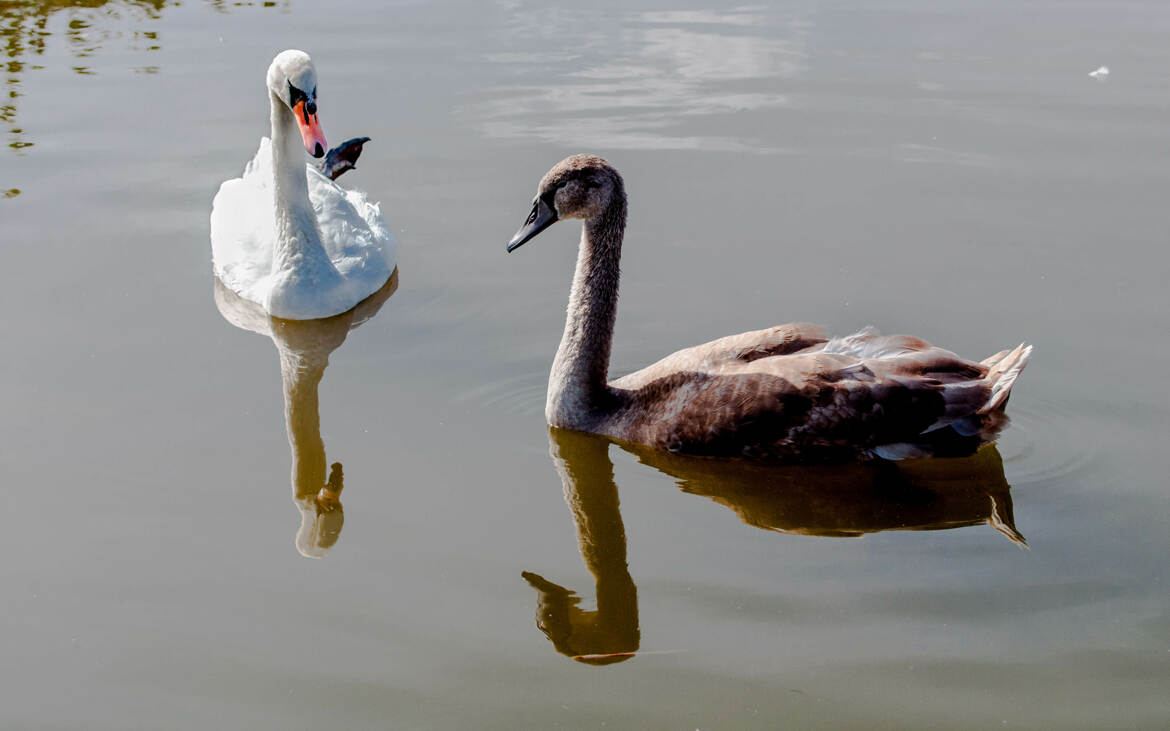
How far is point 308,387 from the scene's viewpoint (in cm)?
727

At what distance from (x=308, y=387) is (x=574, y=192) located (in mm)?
1927

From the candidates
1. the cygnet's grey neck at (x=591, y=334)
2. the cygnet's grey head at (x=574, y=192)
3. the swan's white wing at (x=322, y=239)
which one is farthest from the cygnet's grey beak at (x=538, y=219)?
the swan's white wing at (x=322, y=239)

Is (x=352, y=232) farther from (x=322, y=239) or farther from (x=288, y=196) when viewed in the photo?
(x=288, y=196)

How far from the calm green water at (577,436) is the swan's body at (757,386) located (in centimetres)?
18

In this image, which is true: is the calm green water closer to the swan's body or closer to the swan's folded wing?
the swan's body

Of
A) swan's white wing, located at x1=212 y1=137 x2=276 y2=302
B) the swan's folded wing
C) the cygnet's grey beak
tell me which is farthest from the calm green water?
the cygnet's grey beak

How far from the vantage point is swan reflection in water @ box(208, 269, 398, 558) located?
5.89m

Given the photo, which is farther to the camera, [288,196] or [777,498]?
[288,196]

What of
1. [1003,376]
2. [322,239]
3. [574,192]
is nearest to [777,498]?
[1003,376]

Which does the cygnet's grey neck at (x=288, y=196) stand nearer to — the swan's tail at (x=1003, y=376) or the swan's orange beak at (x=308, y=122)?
the swan's orange beak at (x=308, y=122)

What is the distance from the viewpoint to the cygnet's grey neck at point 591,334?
6637 mm

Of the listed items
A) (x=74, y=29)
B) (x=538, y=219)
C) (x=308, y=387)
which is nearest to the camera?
(x=538, y=219)

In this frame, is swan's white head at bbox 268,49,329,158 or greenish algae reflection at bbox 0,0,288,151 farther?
greenish algae reflection at bbox 0,0,288,151

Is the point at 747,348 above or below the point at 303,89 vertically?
below
